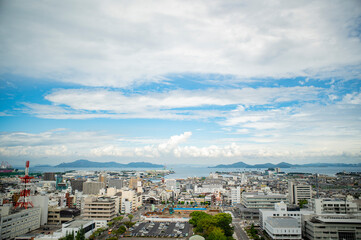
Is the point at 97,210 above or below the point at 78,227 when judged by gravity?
below

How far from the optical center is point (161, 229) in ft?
44.5

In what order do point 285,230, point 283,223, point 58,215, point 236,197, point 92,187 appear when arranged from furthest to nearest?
point 92,187, point 236,197, point 58,215, point 283,223, point 285,230

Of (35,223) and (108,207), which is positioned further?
(108,207)

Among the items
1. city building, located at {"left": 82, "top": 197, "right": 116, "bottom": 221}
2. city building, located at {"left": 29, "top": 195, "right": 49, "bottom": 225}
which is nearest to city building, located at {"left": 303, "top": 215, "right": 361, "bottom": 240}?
city building, located at {"left": 82, "top": 197, "right": 116, "bottom": 221}

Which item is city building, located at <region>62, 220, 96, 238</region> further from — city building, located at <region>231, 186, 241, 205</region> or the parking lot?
city building, located at <region>231, 186, 241, 205</region>

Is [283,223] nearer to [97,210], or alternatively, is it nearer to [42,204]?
[97,210]

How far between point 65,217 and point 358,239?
15702 millimetres

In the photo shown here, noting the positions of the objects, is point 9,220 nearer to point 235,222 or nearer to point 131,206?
point 131,206

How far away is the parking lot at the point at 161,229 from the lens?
12.4 m

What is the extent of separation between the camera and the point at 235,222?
15289 mm

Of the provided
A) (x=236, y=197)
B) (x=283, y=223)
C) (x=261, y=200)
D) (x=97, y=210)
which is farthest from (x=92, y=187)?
(x=283, y=223)

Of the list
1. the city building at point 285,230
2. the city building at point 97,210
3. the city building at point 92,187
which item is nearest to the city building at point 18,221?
the city building at point 97,210

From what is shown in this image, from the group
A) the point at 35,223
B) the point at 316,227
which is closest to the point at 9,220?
the point at 35,223

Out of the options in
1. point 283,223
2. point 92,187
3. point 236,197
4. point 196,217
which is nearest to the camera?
point 283,223
